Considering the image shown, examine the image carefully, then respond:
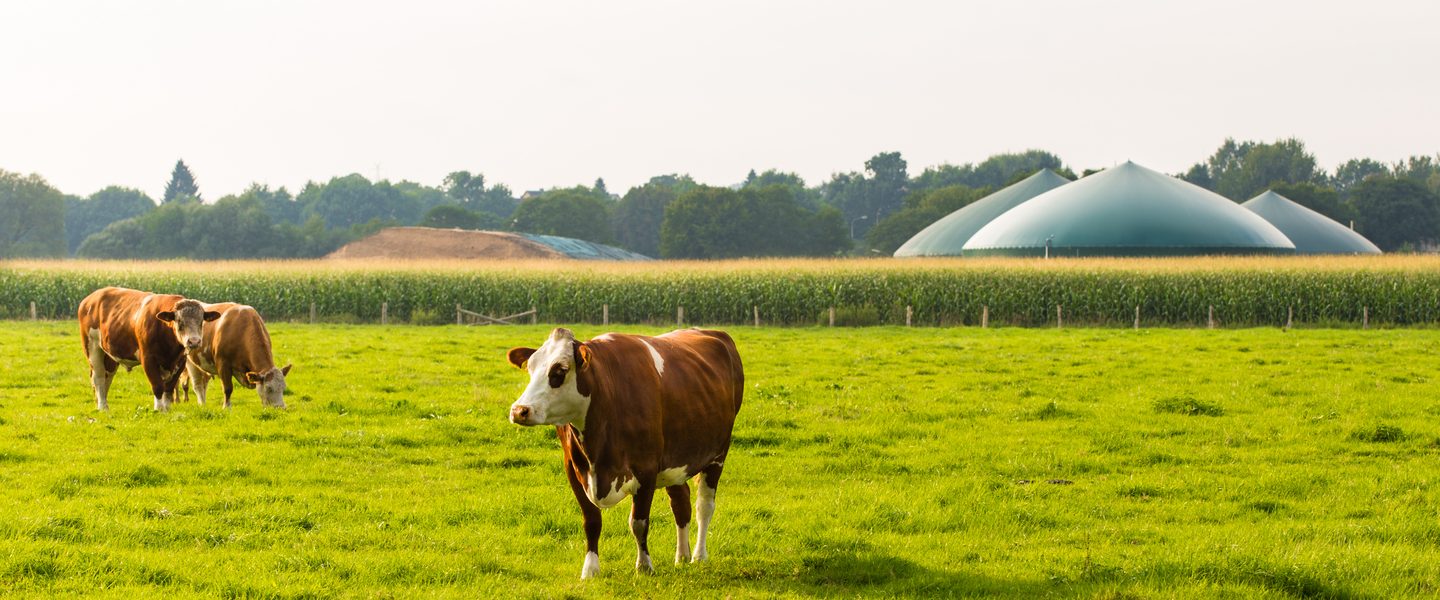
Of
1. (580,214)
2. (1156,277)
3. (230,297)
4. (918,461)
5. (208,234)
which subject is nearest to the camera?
(918,461)

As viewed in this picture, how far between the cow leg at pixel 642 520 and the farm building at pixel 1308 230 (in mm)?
81614

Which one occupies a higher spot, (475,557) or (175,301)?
(175,301)

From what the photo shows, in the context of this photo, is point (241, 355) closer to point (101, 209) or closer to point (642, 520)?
point (642, 520)

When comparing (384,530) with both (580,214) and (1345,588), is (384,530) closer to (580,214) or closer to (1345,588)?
(1345,588)

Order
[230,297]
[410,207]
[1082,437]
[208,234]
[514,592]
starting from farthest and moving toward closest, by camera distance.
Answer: [410,207] → [208,234] → [230,297] → [1082,437] → [514,592]

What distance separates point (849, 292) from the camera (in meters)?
41.1

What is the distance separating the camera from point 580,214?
119750mm

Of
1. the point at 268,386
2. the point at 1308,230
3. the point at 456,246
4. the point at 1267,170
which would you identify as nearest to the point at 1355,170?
the point at 1267,170

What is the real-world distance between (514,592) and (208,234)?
101 meters

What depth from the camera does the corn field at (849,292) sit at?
39438mm

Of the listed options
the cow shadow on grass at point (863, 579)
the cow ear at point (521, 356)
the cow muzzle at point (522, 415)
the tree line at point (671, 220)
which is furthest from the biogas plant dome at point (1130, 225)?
the cow muzzle at point (522, 415)

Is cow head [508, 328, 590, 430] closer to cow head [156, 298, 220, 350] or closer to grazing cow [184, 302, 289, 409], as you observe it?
cow head [156, 298, 220, 350]

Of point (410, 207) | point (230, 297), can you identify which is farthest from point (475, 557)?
point (410, 207)

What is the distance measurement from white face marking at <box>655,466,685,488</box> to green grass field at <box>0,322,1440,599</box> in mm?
607
